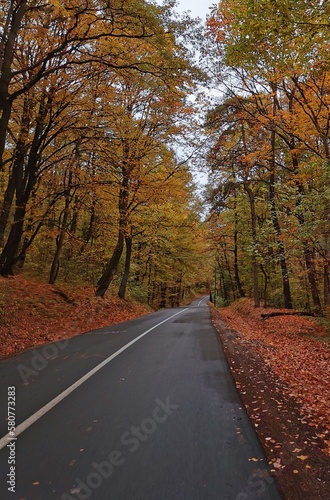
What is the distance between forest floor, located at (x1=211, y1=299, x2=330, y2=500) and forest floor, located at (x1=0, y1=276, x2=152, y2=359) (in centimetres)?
587

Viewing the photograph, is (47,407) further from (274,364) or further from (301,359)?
(301,359)

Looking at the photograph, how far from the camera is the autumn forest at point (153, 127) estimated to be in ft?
27.6

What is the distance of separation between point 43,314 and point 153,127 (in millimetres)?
11912

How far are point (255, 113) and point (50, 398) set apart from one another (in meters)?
15.1

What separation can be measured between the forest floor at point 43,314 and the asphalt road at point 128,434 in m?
2.82

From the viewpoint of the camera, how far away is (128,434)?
3775mm

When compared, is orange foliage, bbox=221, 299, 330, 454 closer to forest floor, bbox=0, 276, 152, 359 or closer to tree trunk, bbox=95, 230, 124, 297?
forest floor, bbox=0, 276, 152, 359

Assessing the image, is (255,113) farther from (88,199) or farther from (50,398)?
(50,398)

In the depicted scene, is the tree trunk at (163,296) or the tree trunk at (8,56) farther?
the tree trunk at (163,296)

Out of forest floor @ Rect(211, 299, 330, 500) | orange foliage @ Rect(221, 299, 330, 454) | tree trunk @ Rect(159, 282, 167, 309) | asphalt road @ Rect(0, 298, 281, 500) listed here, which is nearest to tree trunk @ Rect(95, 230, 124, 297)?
orange foliage @ Rect(221, 299, 330, 454)

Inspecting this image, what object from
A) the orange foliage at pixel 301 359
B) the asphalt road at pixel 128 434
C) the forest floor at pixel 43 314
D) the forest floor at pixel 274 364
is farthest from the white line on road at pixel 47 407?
A: the orange foliage at pixel 301 359

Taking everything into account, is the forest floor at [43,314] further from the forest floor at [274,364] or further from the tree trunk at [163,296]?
the tree trunk at [163,296]

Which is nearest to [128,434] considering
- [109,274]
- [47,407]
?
[47,407]

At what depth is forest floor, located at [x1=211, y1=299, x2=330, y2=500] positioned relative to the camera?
299 centimetres
